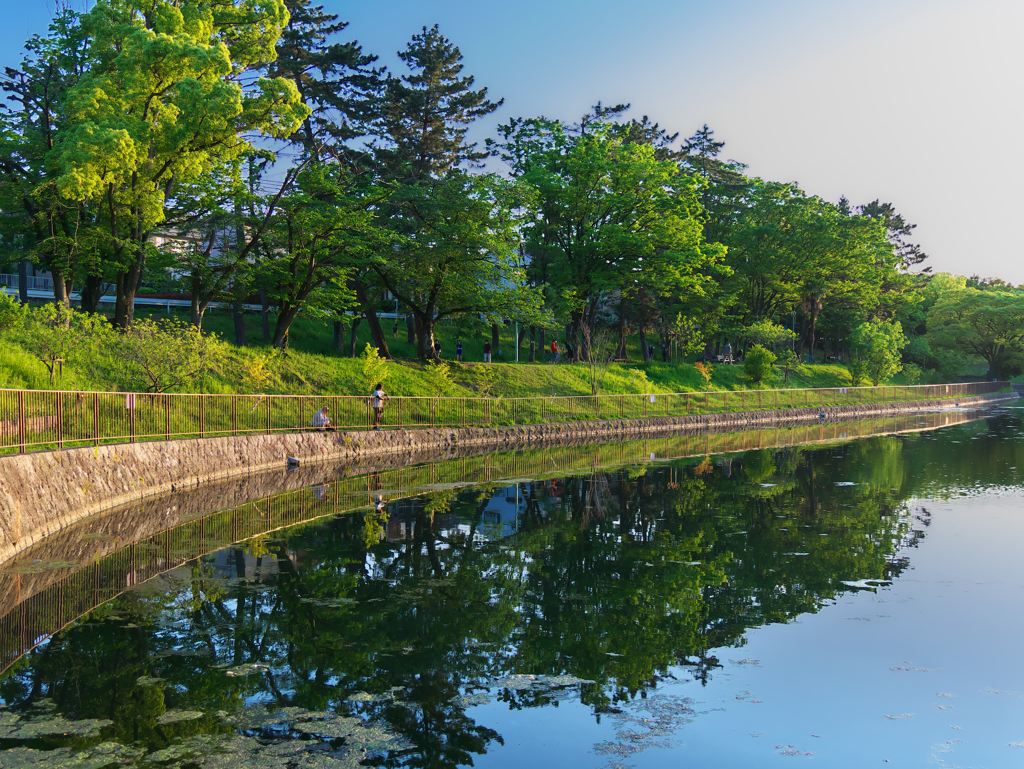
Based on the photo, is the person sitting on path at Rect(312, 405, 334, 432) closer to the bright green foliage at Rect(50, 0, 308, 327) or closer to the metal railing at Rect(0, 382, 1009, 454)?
the metal railing at Rect(0, 382, 1009, 454)

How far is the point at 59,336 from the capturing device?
2189cm

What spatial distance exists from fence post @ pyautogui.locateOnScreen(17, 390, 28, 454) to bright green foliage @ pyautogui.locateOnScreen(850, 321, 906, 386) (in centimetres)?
6163

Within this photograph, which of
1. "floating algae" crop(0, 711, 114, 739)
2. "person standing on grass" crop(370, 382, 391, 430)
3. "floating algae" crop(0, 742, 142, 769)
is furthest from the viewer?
"person standing on grass" crop(370, 382, 391, 430)

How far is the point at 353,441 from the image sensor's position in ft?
92.7

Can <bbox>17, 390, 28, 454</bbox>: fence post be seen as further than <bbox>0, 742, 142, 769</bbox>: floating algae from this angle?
Yes

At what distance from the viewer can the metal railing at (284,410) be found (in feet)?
52.7

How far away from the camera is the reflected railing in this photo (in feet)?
32.6

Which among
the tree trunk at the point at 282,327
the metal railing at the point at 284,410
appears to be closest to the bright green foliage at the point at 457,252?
the tree trunk at the point at 282,327

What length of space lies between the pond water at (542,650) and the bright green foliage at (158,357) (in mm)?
10077

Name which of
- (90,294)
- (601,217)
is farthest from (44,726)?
(601,217)

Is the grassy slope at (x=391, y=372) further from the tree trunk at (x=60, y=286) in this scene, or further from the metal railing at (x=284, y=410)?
the tree trunk at (x=60, y=286)

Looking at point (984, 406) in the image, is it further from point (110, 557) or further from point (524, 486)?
point (110, 557)

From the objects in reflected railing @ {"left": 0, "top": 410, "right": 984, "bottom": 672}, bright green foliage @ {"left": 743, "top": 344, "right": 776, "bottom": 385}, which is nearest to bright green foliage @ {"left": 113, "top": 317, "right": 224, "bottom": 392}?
reflected railing @ {"left": 0, "top": 410, "right": 984, "bottom": 672}

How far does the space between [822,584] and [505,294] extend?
97.2 feet
